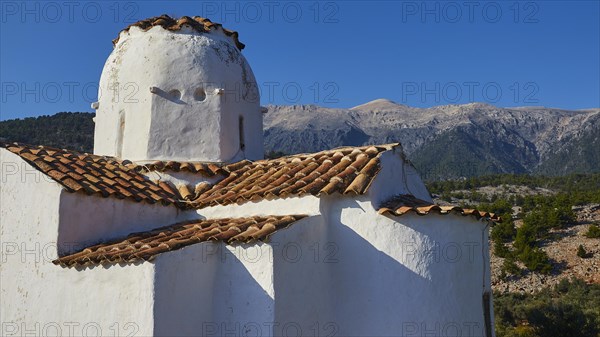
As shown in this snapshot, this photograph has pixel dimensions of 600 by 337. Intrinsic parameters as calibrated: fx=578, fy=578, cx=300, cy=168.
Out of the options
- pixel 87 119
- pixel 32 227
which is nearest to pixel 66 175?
pixel 32 227

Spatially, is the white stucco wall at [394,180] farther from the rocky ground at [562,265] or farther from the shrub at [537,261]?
the shrub at [537,261]

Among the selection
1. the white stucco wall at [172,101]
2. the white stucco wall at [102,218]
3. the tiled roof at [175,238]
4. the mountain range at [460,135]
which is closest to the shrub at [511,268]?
the white stucco wall at [172,101]

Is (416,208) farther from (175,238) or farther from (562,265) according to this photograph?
(562,265)

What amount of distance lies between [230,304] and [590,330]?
1735 centimetres

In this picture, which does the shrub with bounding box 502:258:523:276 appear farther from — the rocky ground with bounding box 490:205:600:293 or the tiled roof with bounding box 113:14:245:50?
the tiled roof with bounding box 113:14:245:50

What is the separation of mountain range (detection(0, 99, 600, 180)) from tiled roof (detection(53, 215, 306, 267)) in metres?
76.0

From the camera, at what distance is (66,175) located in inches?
336

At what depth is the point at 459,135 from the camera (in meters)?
122

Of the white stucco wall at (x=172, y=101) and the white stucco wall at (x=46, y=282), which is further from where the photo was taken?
the white stucco wall at (x=172, y=101)

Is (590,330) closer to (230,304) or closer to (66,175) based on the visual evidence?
(230,304)

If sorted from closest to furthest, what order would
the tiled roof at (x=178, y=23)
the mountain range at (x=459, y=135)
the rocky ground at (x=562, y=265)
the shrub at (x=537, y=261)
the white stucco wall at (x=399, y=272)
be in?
the white stucco wall at (x=399, y=272) → the tiled roof at (x=178, y=23) → the rocky ground at (x=562, y=265) → the shrub at (x=537, y=261) → the mountain range at (x=459, y=135)

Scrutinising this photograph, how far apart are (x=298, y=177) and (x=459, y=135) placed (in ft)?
387

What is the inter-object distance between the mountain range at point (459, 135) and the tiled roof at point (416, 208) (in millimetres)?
75853

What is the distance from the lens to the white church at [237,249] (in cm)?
730
